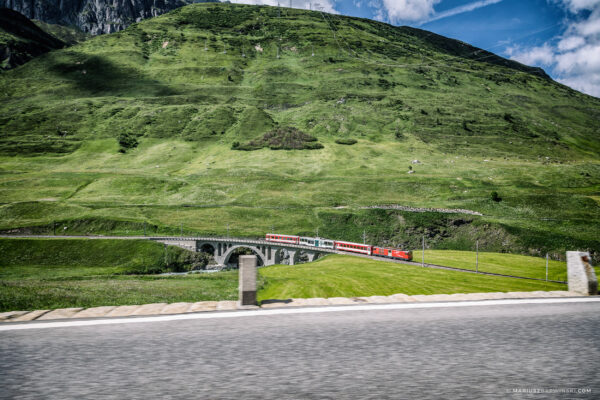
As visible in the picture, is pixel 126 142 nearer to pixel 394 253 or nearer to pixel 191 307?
pixel 394 253

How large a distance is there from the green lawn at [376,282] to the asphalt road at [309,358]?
33468mm

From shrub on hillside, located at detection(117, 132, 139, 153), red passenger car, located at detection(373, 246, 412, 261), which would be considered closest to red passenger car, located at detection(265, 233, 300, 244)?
red passenger car, located at detection(373, 246, 412, 261)

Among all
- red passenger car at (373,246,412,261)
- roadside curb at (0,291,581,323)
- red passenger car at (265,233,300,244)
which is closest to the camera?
roadside curb at (0,291,581,323)

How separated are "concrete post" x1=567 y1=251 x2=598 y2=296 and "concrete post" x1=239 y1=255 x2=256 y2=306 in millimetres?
11481

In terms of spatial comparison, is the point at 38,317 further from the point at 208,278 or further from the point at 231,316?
the point at 208,278

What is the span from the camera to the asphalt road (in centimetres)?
554

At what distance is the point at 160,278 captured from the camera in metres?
57.7

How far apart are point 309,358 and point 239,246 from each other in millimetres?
91467

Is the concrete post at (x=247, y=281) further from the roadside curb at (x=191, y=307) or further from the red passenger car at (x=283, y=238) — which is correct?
the red passenger car at (x=283, y=238)

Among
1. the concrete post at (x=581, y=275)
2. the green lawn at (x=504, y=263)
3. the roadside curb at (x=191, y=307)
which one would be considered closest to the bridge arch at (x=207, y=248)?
the green lawn at (x=504, y=263)

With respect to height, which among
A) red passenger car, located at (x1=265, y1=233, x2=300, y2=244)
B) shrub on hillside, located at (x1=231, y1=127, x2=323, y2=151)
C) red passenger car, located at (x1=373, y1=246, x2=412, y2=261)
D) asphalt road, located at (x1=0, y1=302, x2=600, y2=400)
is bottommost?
red passenger car, located at (x1=373, y1=246, x2=412, y2=261)

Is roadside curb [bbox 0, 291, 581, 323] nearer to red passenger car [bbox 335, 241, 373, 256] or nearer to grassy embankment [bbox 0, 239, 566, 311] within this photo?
grassy embankment [bbox 0, 239, 566, 311]

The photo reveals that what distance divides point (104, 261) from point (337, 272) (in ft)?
164

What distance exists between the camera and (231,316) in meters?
9.95
